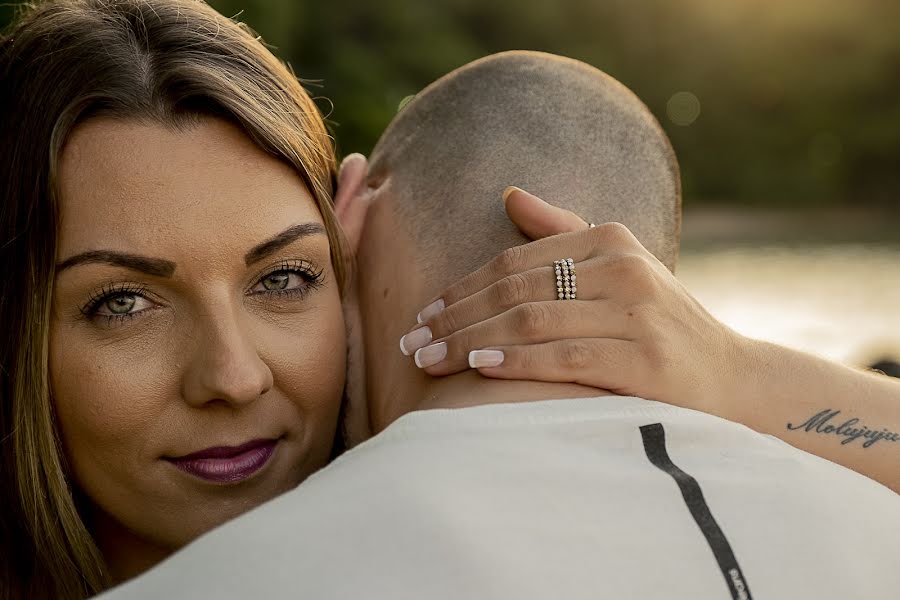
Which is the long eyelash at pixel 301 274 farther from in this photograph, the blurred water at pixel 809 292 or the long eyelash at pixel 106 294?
the blurred water at pixel 809 292

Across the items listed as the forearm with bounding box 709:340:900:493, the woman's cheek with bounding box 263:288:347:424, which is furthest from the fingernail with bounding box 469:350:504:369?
the woman's cheek with bounding box 263:288:347:424

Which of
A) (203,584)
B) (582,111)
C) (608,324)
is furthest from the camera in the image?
(582,111)

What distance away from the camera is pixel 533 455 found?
5.07 ft

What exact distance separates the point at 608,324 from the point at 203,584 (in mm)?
898

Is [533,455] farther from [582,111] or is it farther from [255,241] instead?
[582,111]

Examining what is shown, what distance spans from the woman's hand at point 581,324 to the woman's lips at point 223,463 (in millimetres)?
475

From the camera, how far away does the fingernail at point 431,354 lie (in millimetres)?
1938

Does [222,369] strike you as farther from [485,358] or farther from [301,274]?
[485,358]

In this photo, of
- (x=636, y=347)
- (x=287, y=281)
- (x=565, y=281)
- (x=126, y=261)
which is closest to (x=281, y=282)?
(x=287, y=281)

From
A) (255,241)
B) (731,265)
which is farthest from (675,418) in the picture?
(731,265)

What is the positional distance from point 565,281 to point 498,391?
267mm

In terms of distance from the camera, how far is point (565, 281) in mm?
1925

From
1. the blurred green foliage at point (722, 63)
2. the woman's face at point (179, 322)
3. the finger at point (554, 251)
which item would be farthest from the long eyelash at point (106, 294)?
the blurred green foliage at point (722, 63)

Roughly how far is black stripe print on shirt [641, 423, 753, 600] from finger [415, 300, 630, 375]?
266mm
